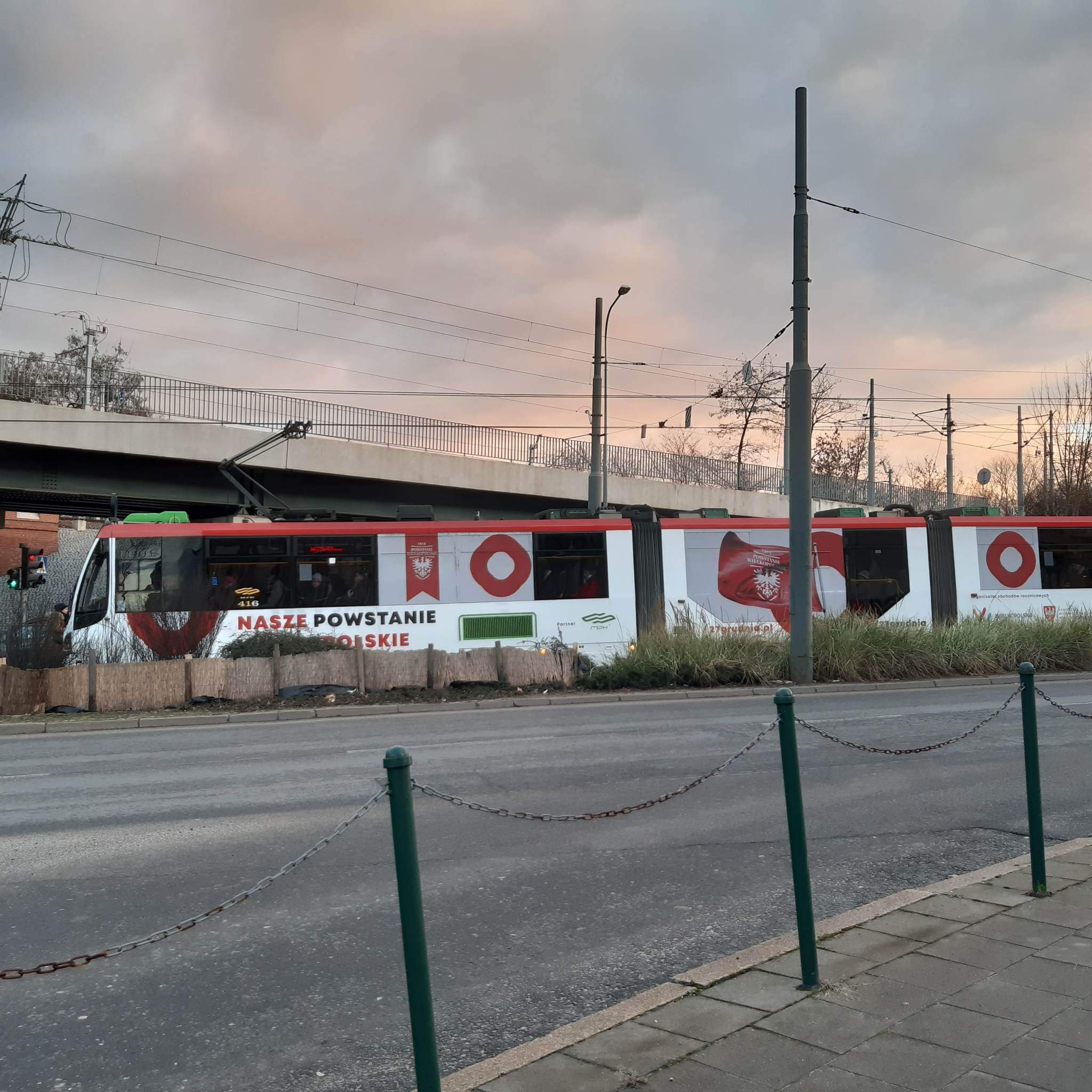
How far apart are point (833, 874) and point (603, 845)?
1566 millimetres

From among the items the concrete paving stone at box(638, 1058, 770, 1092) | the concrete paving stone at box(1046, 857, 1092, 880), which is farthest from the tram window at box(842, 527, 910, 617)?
the concrete paving stone at box(638, 1058, 770, 1092)

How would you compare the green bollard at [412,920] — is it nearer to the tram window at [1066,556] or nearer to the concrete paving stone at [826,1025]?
the concrete paving stone at [826,1025]

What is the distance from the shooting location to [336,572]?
1995 cm

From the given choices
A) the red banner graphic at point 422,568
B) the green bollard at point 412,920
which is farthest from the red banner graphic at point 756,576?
the green bollard at point 412,920

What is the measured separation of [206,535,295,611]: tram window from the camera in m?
19.3

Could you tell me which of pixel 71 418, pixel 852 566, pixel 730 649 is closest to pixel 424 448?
pixel 71 418

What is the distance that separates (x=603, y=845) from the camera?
7.04m

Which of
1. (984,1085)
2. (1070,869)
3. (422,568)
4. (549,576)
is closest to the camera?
(984,1085)

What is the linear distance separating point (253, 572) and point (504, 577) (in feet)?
15.9

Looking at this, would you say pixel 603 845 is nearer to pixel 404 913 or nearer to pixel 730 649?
pixel 404 913

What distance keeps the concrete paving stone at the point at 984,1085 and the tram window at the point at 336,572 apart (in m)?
17.4

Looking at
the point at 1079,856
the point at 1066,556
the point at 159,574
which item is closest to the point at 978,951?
the point at 1079,856

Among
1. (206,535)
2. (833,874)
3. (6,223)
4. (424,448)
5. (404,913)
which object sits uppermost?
(6,223)

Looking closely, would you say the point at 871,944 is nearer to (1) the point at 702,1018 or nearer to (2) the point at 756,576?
(1) the point at 702,1018
